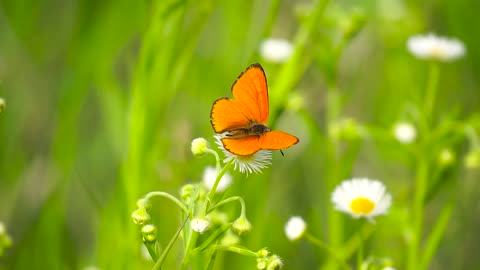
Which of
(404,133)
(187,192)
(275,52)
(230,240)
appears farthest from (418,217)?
(275,52)

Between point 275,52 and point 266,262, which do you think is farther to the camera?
point 275,52

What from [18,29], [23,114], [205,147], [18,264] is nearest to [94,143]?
[23,114]

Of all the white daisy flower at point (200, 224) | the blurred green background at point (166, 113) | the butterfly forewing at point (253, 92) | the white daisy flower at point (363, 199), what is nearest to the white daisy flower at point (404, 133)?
the blurred green background at point (166, 113)

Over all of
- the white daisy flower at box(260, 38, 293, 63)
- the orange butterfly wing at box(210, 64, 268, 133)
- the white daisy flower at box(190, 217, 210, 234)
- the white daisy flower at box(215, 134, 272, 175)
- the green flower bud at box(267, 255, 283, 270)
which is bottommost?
the white daisy flower at box(190, 217, 210, 234)

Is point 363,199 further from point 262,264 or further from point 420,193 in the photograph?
point 262,264

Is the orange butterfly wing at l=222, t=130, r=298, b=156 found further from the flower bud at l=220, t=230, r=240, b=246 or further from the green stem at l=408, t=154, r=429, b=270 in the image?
the green stem at l=408, t=154, r=429, b=270

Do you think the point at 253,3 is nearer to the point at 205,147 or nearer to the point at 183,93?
the point at 183,93

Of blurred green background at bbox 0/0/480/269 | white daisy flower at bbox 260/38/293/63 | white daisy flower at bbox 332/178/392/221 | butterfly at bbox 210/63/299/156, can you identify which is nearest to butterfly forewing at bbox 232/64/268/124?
butterfly at bbox 210/63/299/156
